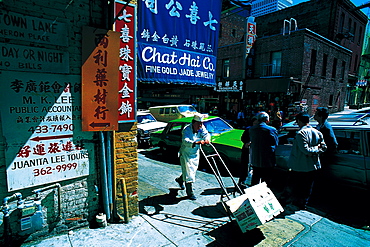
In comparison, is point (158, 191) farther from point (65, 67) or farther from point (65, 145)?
point (65, 67)

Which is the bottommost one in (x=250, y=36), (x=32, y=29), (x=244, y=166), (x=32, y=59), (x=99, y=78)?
(x=244, y=166)

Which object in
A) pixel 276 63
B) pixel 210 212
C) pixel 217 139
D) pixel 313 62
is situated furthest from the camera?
pixel 276 63

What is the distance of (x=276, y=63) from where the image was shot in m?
18.0

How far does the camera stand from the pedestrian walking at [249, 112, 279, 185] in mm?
4379

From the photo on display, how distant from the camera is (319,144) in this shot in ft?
14.4

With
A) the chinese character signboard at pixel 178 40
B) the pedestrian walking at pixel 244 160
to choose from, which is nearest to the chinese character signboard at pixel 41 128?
the chinese character signboard at pixel 178 40

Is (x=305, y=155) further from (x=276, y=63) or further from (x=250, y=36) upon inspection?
(x=250, y=36)

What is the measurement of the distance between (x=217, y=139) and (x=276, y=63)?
1412 centimetres

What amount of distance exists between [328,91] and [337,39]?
5.76 metres

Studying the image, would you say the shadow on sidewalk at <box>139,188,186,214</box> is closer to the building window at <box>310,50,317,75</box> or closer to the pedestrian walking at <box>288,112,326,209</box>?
the pedestrian walking at <box>288,112,326,209</box>

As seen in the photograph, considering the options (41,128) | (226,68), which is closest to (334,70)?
(226,68)

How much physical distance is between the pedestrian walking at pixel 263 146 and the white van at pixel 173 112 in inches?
387

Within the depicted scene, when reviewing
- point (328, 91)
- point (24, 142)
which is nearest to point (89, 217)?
point (24, 142)

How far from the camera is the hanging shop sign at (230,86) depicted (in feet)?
64.3
